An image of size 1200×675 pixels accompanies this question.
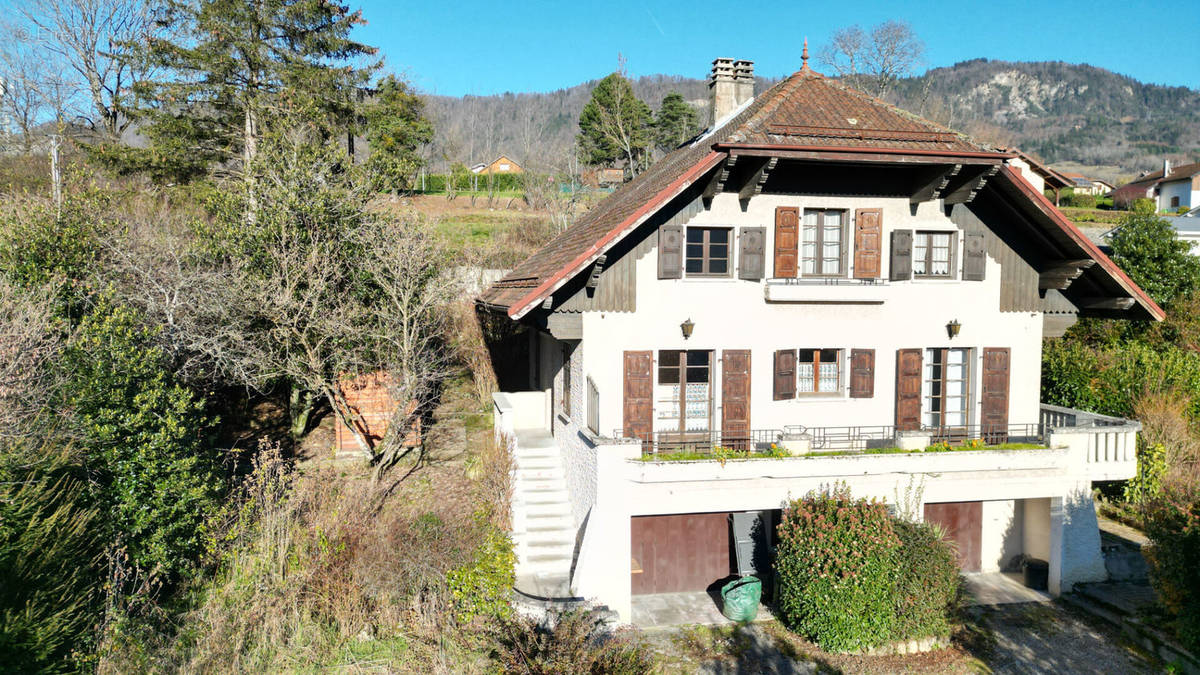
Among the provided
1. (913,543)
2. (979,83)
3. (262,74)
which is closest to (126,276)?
(262,74)

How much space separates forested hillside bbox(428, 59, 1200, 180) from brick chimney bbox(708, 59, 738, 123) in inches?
1359

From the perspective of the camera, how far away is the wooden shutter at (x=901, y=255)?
14078 millimetres

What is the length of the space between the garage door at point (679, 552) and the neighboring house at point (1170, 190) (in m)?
63.0

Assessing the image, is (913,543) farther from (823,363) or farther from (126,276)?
(126,276)

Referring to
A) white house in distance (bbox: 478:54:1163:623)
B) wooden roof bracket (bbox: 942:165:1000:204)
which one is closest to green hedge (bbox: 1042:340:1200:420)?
white house in distance (bbox: 478:54:1163:623)

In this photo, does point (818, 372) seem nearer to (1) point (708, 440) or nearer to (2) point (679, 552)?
(1) point (708, 440)

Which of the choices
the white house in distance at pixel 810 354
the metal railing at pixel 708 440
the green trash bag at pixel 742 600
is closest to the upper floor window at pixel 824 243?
the white house in distance at pixel 810 354

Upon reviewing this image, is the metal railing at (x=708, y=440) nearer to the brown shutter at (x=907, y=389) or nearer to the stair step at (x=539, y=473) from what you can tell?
the stair step at (x=539, y=473)

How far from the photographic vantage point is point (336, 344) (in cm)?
1706

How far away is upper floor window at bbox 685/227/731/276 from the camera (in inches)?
547

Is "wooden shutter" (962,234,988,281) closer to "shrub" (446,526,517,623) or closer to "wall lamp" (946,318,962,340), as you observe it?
"wall lamp" (946,318,962,340)

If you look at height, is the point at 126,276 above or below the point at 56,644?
above

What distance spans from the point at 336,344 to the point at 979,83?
216 meters

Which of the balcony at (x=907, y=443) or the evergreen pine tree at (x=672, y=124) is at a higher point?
the evergreen pine tree at (x=672, y=124)
